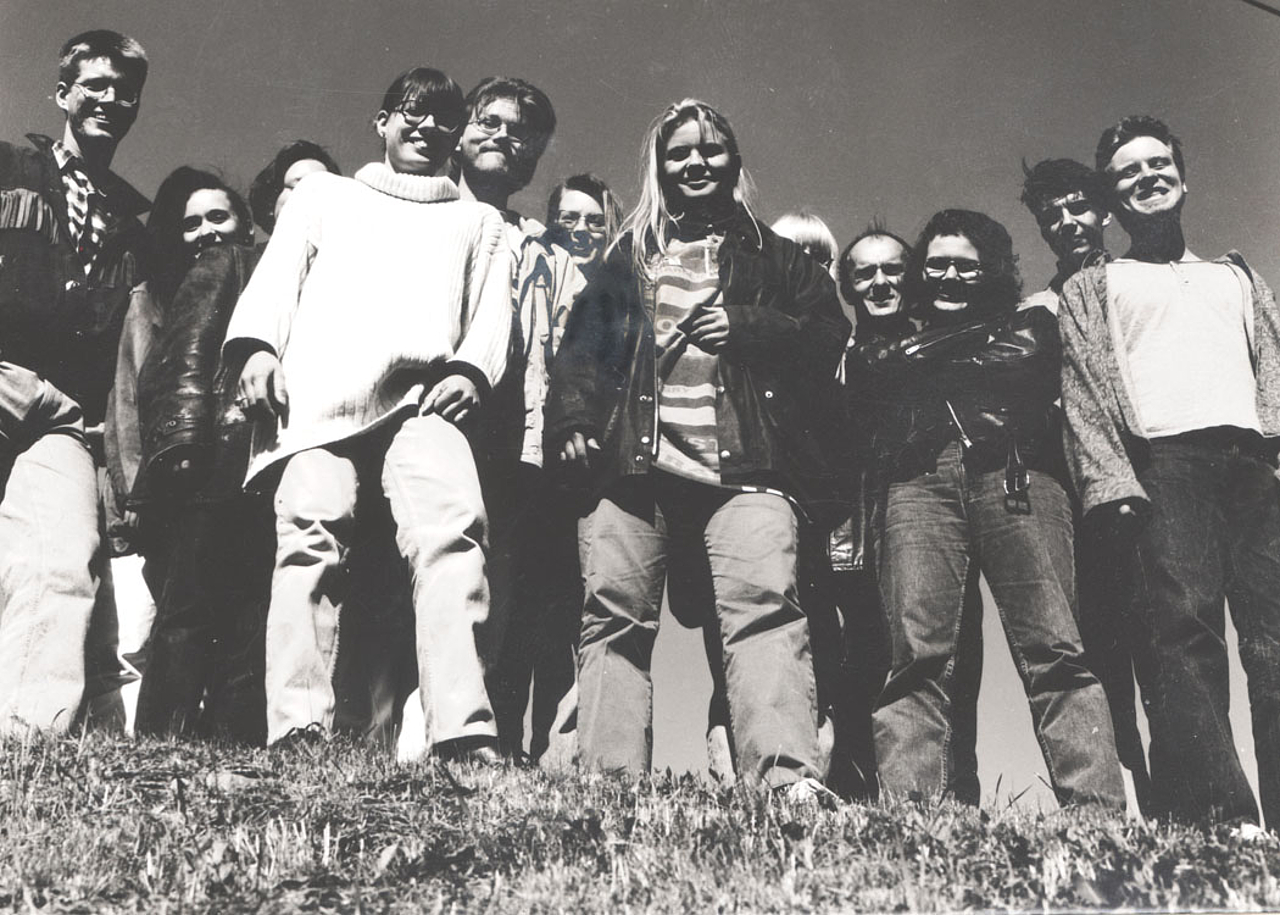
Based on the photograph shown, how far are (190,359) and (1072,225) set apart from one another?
12.4 ft

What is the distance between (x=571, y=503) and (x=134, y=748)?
6.08 ft

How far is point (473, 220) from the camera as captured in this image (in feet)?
17.9

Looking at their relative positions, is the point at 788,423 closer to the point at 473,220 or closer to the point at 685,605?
the point at 685,605

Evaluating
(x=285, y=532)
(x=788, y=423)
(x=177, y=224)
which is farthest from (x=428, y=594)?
(x=177, y=224)

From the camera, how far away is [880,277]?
600cm

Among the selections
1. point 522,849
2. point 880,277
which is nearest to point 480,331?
point 880,277

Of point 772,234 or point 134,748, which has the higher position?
point 772,234

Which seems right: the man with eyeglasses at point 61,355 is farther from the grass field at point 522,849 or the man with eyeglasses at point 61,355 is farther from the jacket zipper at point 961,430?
the jacket zipper at point 961,430

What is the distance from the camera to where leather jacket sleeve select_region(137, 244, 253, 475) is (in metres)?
5.15

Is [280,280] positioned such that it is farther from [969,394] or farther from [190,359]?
[969,394]

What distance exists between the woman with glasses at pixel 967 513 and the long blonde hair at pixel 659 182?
2.85ft

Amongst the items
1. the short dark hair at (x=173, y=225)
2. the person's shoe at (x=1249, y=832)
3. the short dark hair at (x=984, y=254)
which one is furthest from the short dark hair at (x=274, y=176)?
the person's shoe at (x=1249, y=832)

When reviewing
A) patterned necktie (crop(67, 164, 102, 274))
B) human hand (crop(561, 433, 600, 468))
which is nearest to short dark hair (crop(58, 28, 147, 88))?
patterned necktie (crop(67, 164, 102, 274))

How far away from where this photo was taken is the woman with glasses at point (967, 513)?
15.1ft
